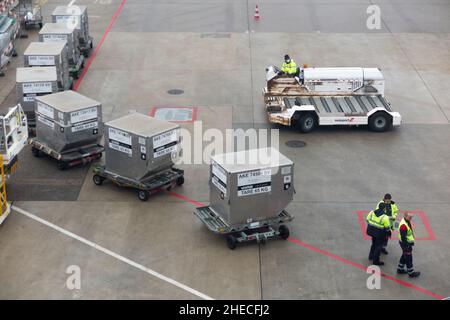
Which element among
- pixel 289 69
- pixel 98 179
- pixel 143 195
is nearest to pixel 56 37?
pixel 289 69

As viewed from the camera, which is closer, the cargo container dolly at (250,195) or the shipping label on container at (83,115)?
the cargo container dolly at (250,195)

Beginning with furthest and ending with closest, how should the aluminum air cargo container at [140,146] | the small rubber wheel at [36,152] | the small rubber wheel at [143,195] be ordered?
1. the small rubber wheel at [36,152]
2. the small rubber wheel at [143,195]
3. the aluminum air cargo container at [140,146]

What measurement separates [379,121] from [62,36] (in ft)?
39.1

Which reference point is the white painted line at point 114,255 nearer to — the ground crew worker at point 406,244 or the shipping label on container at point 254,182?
the shipping label on container at point 254,182

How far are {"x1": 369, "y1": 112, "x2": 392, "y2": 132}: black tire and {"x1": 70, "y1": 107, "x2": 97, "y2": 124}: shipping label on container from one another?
28.9 feet

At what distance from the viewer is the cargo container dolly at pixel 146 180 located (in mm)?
20058

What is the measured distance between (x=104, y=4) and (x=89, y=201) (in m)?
22.3

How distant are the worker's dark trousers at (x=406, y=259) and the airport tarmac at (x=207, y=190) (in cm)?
25

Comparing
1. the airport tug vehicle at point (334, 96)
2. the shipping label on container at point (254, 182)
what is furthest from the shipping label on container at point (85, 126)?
the shipping label on container at point (254, 182)

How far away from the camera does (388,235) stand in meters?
17.1
